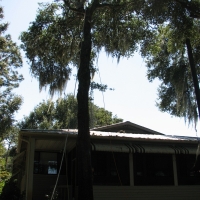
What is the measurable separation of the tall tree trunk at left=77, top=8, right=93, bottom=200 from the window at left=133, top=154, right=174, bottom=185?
4459 millimetres

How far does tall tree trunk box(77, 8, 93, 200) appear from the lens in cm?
676

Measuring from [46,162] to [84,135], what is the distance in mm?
6006

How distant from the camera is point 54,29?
35.6 ft

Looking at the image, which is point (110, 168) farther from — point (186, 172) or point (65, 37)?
point (65, 37)

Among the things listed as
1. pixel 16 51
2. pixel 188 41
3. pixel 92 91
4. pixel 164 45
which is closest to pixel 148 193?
pixel 92 91

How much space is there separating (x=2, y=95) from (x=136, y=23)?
15716mm

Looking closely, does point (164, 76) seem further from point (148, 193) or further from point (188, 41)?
point (148, 193)

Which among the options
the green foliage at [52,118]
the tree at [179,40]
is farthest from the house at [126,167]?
the green foliage at [52,118]

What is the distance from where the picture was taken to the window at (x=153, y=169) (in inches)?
431

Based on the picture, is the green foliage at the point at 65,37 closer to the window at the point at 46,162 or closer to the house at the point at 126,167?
the house at the point at 126,167

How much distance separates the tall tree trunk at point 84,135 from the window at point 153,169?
4459mm

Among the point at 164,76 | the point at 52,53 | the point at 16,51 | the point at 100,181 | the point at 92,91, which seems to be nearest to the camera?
the point at 100,181

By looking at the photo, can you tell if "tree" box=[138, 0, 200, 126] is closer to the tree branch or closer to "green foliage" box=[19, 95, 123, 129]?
the tree branch

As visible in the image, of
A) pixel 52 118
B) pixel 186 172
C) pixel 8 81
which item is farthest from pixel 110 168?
pixel 52 118
